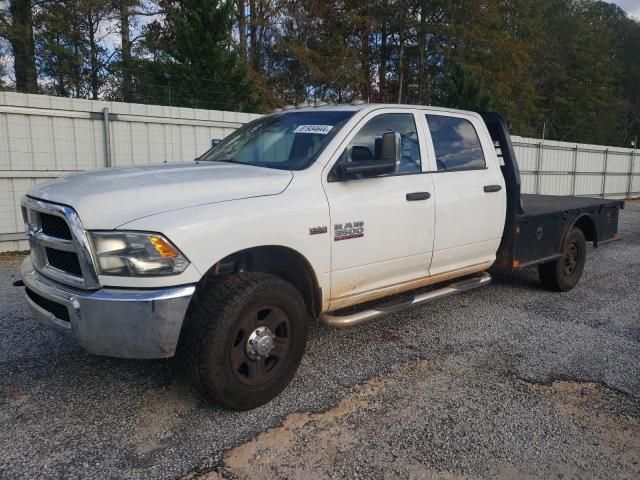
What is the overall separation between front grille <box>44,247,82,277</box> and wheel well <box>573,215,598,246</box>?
5.67m

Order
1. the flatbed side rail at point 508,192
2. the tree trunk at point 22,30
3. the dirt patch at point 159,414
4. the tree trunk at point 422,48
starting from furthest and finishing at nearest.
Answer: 1. the tree trunk at point 422,48
2. the tree trunk at point 22,30
3. the flatbed side rail at point 508,192
4. the dirt patch at point 159,414

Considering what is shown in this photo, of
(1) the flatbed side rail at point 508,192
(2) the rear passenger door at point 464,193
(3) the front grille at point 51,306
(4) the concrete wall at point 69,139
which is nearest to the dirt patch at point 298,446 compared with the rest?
(3) the front grille at point 51,306

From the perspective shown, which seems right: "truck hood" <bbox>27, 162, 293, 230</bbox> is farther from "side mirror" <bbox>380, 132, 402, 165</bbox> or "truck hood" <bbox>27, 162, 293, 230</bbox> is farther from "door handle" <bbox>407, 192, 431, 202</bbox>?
"door handle" <bbox>407, 192, 431, 202</bbox>

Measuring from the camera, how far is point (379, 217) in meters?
3.88

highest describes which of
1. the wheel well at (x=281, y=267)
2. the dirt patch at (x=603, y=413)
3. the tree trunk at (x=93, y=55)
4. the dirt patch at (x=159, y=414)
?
the tree trunk at (x=93, y=55)

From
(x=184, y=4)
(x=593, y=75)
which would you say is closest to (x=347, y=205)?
(x=184, y=4)

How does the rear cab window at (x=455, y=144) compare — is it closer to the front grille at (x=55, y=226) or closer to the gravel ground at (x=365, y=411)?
the gravel ground at (x=365, y=411)

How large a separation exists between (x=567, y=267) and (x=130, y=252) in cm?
522

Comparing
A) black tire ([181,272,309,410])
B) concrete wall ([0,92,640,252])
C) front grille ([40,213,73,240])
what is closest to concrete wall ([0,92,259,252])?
concrete wall ([0,92,640,252])

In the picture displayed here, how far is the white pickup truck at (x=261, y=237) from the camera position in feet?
9.20

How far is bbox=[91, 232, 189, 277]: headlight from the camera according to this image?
278 centimetres

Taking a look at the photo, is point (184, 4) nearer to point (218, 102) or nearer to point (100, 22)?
point (218, 102)

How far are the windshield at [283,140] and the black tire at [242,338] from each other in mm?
961

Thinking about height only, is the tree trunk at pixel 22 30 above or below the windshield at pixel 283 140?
above
